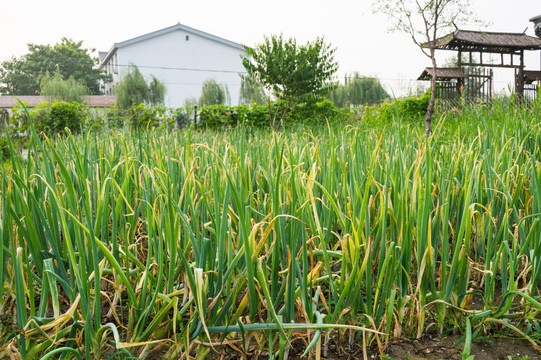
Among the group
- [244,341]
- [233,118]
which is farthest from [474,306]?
[233,118]

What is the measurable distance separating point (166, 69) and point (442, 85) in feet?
63.1

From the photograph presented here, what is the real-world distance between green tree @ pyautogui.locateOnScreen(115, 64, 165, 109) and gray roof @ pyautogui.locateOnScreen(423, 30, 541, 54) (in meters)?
16.0

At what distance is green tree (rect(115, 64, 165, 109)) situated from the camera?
23484 millimetres

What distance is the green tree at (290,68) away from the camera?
8906mm

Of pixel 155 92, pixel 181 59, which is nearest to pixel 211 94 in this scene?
pixel 155 92

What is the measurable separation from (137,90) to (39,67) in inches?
821

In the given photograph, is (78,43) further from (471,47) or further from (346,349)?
(346,349)

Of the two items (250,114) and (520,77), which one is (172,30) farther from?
(520,77)

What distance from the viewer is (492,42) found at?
1356 cm

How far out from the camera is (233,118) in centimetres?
1022

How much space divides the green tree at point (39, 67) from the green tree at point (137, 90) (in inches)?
640

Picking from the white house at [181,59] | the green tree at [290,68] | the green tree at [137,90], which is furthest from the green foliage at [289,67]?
the white house at [181,59]

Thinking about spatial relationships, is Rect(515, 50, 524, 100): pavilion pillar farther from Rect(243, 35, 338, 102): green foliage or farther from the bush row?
Rect(243, 35, 338, 102): green foliage

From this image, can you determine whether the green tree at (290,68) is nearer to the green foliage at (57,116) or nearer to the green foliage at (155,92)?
the green foliage at (57,116)
